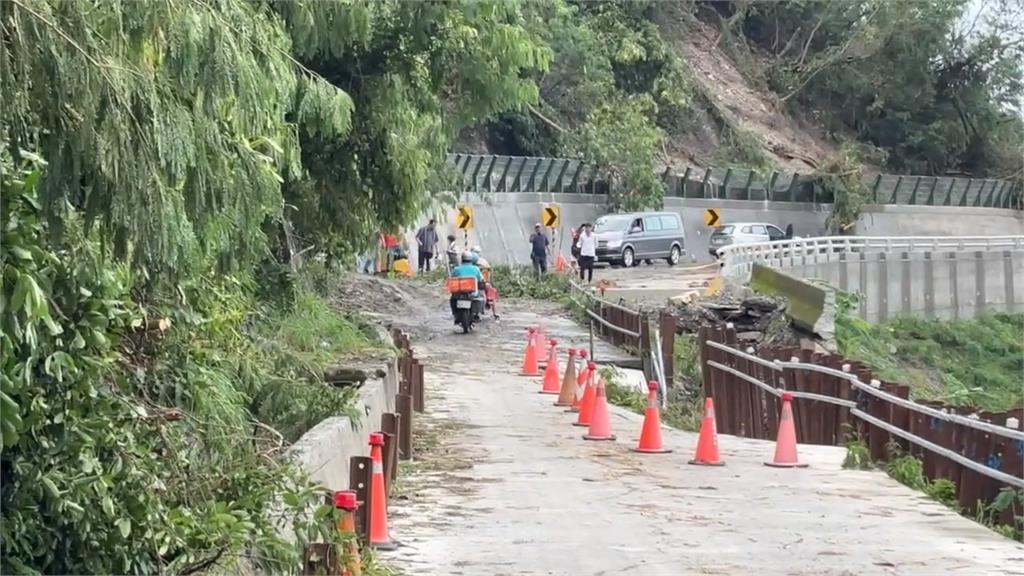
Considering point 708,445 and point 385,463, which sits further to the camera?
point 708,445

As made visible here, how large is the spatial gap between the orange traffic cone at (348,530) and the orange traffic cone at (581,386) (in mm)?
10084

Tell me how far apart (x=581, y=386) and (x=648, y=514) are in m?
8.45

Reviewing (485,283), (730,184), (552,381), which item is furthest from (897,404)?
(730,184)

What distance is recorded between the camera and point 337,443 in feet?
33.0

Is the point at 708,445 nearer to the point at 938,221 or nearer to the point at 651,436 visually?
the point at 651,436

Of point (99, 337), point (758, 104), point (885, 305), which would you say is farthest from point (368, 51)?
point (758, 104)

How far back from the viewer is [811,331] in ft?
95.5

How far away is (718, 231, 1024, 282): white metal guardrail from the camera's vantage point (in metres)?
37.2

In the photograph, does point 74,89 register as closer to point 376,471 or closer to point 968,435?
point 376,471

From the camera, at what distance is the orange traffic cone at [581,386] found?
60.1ft

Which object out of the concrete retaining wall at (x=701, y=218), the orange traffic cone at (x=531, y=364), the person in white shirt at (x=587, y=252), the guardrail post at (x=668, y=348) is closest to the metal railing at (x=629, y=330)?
the guardrail post at (x=668, y=348)

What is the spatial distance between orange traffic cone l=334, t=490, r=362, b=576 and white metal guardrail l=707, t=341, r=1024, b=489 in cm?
494

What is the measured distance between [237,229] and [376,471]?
2910mm

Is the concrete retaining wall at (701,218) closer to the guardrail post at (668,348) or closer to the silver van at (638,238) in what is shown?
the silver van at (638,238)
